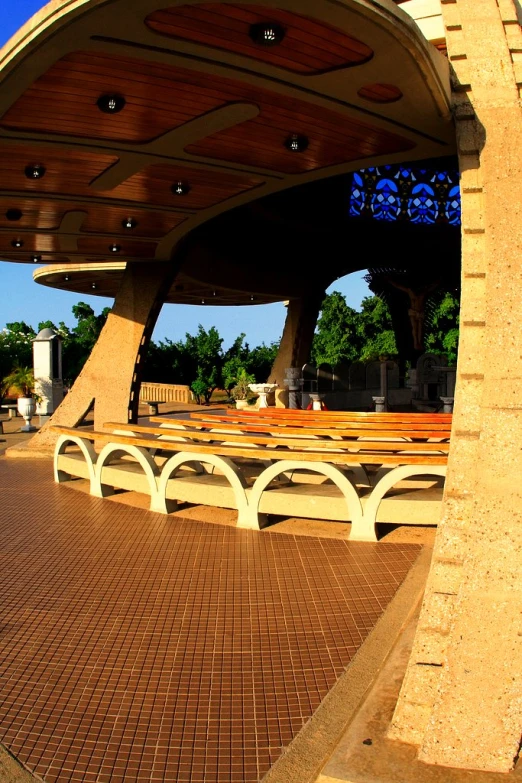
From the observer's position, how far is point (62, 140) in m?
7.44

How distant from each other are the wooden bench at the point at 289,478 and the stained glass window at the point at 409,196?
46.9ft

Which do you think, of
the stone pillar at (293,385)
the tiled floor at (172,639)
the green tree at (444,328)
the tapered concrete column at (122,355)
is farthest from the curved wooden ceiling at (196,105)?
the green tree at (444,328)

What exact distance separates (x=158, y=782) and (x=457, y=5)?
19.2 ft

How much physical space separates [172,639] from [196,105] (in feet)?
16.7

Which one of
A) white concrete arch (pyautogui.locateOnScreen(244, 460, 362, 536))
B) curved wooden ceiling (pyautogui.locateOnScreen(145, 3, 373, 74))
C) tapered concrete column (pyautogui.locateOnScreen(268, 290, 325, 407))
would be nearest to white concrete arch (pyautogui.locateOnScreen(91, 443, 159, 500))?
white concrete arch (pyautogui.locateOnScreen(244, 460, 362, 536))

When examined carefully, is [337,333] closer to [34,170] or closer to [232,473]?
[34,170]

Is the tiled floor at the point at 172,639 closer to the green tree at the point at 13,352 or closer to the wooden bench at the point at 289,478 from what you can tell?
the wooden bench at the point at 289,478

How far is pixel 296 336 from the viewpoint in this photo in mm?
23422

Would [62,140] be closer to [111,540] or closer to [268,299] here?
[111,540]

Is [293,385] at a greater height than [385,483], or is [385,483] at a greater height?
[293,385]

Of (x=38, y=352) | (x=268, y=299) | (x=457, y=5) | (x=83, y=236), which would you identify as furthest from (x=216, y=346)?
(x=457, y=5)

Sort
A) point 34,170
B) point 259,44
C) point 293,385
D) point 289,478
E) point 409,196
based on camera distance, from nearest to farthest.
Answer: point 259,44, point 34,170, point 289,478, point 293,385, point 409,196

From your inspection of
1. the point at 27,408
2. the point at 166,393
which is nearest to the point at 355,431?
the point at 27,408

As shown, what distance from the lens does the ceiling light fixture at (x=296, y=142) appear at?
7.96m
